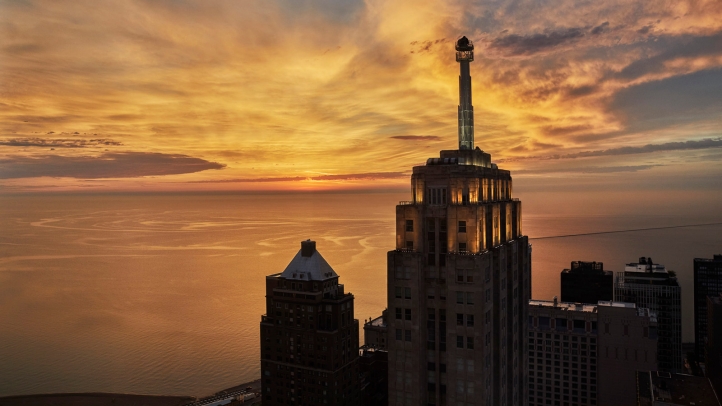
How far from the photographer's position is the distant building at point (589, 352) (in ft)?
320

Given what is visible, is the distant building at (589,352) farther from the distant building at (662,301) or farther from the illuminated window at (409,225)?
the illuminated window at (409,225)

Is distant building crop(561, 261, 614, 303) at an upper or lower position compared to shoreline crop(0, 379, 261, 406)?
upper

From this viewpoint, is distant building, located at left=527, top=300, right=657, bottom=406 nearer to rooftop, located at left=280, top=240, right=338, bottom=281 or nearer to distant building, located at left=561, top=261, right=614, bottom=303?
rooftop, located at left=280, top=240, right=338, bottom=281

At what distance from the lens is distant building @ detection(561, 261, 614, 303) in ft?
520

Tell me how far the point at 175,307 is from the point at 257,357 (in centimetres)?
5835

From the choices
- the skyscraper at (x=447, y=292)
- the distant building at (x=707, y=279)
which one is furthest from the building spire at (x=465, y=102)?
the distant building at (x=707, y=279)

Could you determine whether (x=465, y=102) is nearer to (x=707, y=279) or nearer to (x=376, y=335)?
(x=376, y=335)

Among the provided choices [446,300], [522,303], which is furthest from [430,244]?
[522,303]

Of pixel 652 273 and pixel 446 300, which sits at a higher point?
pixel 446 300

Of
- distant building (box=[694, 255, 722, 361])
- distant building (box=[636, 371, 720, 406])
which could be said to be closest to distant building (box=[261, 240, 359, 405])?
distant building (box=[636, 371, 720, 406])

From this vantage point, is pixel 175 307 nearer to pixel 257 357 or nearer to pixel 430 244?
pixel 257 357

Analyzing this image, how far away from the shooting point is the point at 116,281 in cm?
19838

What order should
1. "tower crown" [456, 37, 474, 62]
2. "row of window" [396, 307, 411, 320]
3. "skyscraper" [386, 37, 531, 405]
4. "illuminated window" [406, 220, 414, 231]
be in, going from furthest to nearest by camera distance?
1. "tower crown" [456, 37, 474, 62]
2. "illuminated window" [406, 220, 414, 231]
3. "row of window" [396, 307, 411, 320]
4. "skyscraper" [386, 37, 531, 405]

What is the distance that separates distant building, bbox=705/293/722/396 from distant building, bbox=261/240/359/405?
89878mm
